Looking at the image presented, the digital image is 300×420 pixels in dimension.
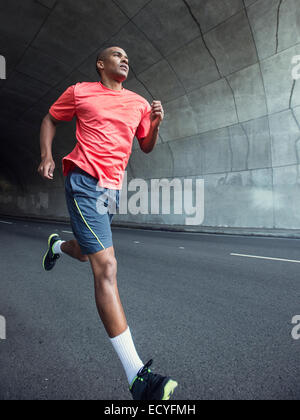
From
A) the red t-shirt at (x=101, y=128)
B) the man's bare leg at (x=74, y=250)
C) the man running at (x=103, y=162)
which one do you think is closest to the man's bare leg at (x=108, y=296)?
the man running at (x=103, y=162)

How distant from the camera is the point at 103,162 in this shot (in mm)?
2139

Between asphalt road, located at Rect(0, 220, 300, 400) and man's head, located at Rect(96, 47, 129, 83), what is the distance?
2.18m

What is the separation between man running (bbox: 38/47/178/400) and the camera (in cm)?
188

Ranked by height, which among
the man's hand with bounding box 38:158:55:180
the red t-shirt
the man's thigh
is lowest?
the man's thigh

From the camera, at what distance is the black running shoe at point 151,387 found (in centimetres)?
154

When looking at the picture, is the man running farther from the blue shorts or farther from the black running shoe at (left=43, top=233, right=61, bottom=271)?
the black running shoe at (left=43, top=233, right=61, bottom=271)

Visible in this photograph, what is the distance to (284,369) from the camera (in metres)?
1.94

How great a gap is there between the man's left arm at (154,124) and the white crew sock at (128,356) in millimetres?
1437

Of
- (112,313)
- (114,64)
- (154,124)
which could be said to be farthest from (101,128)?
(112,313)

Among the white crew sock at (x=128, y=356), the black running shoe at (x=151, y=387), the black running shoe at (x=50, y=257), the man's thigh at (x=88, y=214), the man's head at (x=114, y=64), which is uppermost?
Answer: the man's head at (x=114, y=64)

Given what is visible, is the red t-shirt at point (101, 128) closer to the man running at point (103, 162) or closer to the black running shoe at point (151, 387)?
the man running at point (103, 162)

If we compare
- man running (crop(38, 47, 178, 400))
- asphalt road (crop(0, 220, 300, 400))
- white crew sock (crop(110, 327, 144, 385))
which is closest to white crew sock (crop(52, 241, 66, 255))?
asphalt road (crop(0, 220, 300, 400))
